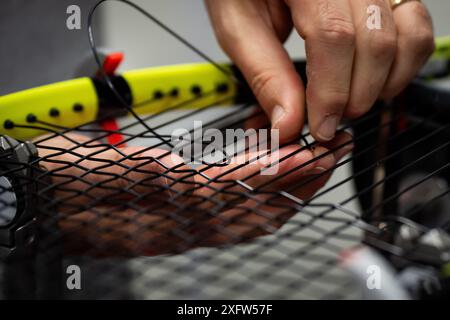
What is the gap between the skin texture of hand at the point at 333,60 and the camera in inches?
18.9

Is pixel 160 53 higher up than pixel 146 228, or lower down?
higher up

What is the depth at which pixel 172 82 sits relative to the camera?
604 millimetres

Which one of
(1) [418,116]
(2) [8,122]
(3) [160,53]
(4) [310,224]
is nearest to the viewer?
(4) [310,224]

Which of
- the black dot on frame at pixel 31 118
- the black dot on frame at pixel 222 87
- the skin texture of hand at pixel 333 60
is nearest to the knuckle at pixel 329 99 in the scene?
the skin texture of hand at pixel 333 60

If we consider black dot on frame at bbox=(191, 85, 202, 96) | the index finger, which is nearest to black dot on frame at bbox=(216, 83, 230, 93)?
black dot on frame at bbox=(191, 85, 202, 96)

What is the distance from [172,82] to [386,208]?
0.31 meters

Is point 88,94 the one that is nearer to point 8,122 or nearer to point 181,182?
point 8,122

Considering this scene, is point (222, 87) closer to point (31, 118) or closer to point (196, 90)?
point (196, 90)

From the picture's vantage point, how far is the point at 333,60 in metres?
0.48

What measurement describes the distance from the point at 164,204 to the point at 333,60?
187 millimetres

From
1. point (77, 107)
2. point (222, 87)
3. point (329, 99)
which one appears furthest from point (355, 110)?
point (77, 107)

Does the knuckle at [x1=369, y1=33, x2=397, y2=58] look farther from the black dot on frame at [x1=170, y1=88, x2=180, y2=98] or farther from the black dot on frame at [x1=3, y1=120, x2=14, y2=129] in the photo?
the black dot on frame at [x1=3, y1=120, x2=14, y2=129]

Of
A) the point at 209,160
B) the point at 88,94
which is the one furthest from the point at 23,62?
the point at 209,160

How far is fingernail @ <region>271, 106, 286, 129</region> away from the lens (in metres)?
0.50
